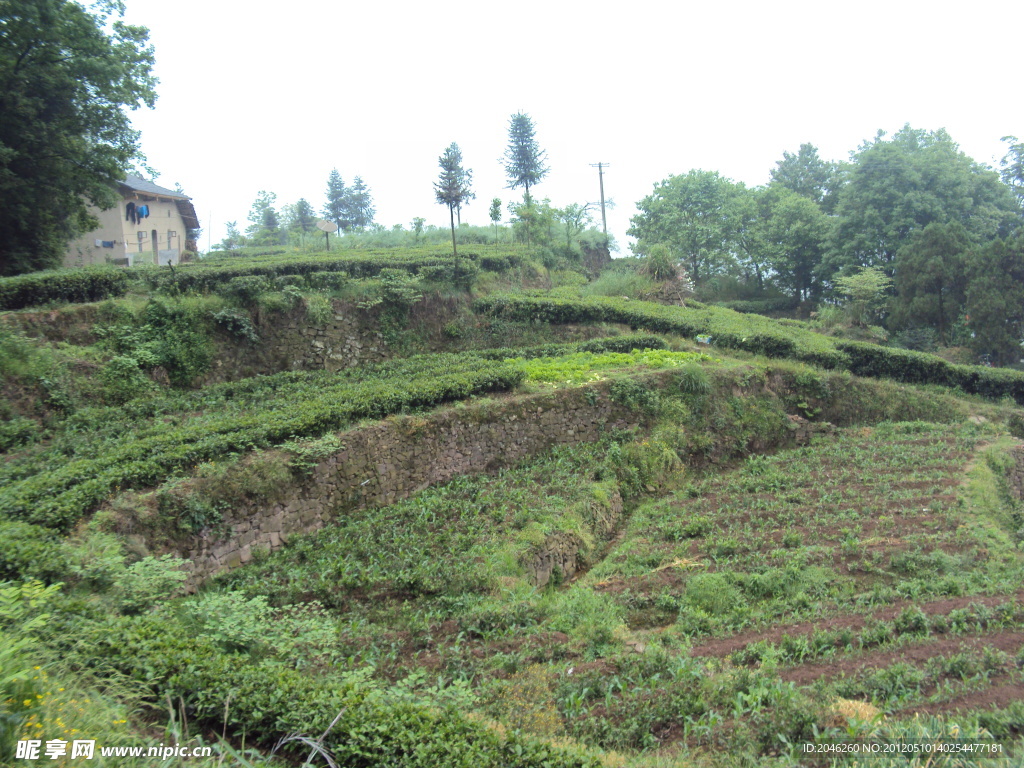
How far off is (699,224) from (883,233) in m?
10.9

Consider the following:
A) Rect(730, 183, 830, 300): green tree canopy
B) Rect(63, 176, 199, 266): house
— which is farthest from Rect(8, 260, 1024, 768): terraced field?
Rect(730, 183, 830, 300): green tree canopy

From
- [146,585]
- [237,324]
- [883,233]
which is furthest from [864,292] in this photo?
[146,585]

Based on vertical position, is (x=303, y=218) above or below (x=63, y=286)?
above

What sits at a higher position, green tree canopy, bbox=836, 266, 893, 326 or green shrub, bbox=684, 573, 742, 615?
green tree canopy, bbox=836, 266, 893, 326

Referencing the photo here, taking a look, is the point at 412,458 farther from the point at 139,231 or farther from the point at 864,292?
the point at 864,292

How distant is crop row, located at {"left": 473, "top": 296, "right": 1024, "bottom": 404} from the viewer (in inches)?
893

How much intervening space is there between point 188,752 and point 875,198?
130 feet

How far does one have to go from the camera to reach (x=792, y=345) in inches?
885

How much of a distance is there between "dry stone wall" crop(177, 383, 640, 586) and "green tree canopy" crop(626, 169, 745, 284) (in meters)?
28.1

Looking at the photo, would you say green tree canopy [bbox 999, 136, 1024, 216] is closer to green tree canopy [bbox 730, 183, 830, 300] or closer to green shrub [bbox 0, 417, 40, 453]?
green tree canopy [bbox 730, 183, 830, 300]

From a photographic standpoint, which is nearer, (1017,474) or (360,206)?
(1017,474)

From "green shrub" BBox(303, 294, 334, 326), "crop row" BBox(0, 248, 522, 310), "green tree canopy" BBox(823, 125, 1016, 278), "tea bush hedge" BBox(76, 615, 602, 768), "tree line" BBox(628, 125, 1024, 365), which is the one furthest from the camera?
"green tree canopy" BBox(823, 125, 1016, 278)

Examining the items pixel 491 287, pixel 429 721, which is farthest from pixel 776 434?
pixel 429 721

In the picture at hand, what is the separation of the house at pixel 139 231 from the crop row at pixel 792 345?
1388 cm
